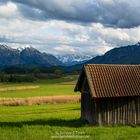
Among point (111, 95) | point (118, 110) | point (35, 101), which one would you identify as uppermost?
point (111, 95)

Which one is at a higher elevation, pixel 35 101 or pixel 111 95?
pixel 111 95

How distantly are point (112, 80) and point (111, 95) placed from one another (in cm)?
200

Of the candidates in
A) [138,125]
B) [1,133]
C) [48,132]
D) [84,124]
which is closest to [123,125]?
[138,125]

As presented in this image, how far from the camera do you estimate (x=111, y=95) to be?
35906 mm

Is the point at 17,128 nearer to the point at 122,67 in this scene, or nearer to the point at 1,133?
the point at 1,133

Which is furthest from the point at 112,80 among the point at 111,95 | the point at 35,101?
the point at 35,101

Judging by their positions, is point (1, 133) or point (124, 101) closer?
point (1, 133)

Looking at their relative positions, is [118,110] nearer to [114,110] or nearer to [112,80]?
[114,110]

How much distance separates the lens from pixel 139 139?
27.2 metres

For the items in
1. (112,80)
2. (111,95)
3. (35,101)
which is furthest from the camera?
(35,101)

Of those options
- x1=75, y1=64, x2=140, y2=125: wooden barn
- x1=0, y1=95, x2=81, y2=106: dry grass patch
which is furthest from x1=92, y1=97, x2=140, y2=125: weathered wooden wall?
x1=0, y1=95, x2=81, y2=106: dry grass patch

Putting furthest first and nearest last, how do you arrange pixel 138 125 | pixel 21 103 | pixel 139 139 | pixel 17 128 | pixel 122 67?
1. pixel 21 103
2. pixel 122 67
3. pixel 138 125
4. pixel 17 128
5. pixel 139 139

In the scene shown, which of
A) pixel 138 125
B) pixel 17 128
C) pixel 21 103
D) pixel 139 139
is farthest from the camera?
pixel 21 103

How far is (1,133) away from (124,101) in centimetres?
1265
